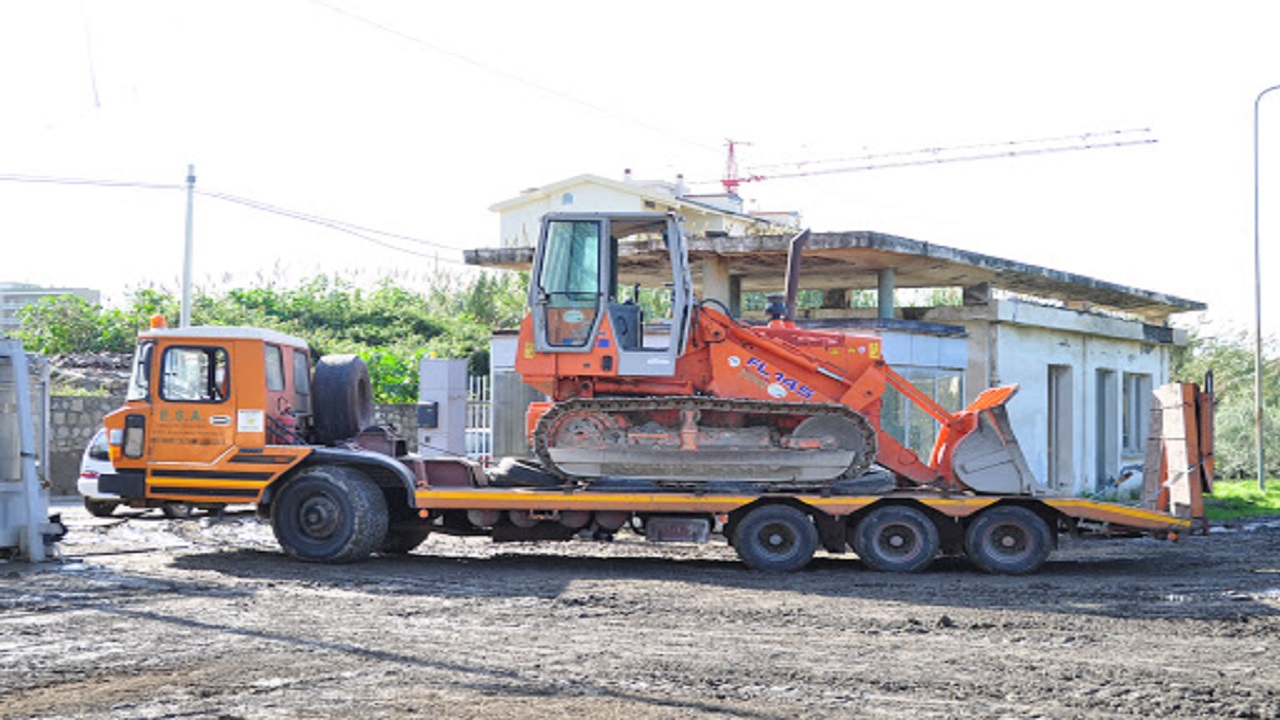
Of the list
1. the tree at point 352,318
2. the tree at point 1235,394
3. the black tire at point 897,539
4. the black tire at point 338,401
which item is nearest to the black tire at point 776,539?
the black tire at point 897,539

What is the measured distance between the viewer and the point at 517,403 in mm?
21422

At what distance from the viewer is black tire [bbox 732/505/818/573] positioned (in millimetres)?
13523

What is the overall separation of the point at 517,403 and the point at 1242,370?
24409 millimetres

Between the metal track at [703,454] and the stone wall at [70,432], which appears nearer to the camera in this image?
the metal track at [703,454]

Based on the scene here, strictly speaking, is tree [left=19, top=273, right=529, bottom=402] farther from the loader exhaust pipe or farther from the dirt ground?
the dirt ground

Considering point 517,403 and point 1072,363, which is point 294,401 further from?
point 1072,363

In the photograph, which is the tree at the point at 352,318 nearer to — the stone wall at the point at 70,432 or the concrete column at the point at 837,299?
the stone wall at the point at 70,432

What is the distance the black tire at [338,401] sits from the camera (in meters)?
14.7

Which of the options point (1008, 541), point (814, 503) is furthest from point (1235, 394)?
point (814, 503)

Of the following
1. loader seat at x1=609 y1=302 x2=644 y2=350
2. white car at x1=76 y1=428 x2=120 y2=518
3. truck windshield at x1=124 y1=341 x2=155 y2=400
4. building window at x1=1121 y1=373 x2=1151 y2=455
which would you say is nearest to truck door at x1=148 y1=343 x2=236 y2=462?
truck windshield at x1=124 y1=341 x2=155 y2=400

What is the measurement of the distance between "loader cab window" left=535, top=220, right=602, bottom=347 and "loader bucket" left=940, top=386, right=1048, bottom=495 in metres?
3.96

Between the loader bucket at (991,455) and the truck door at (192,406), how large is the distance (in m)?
7.43

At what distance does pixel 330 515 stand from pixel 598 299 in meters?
3.48

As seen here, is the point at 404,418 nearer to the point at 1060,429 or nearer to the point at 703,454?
the point at 1060,429
